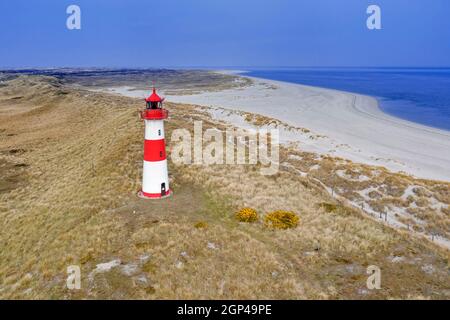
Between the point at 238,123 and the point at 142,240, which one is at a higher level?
the point at 238,123

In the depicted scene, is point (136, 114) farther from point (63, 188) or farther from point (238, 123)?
point (238, 123)

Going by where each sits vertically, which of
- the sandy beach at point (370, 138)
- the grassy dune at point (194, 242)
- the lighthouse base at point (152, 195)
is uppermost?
the sandy beach at point (370, 138)

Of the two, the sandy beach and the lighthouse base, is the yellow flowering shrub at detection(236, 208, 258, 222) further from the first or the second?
the sandy beach

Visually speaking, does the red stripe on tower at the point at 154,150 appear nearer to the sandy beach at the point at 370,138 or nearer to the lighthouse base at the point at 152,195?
the lighthouse base at the point at 152,195

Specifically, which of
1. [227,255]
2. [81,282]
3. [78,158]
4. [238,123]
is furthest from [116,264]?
[238,123]

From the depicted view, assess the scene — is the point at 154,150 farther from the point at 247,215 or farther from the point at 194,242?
the point at 247,215

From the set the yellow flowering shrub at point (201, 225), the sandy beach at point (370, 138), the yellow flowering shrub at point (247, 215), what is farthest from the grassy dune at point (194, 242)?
the sandy beach at point (370, 138)

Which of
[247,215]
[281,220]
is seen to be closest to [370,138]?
[281,220]

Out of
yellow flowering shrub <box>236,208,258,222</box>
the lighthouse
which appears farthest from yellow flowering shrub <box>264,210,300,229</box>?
the lighthouse
